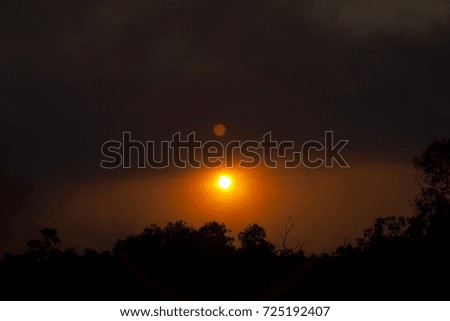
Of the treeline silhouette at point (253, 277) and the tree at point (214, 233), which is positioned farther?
the tree at point (214, 233)

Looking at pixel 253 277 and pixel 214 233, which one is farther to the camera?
pixel 214 233

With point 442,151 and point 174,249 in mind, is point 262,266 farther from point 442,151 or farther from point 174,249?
point 442,151

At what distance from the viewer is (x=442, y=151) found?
42.5 m

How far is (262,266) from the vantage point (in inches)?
979

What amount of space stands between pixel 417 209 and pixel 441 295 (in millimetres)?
18333

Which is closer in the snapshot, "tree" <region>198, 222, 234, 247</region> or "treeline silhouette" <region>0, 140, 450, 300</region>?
"treeline silhouette" <region>0, 140, 450, 300</region>

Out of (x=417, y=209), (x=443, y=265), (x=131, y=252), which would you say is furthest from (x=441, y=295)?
(x=417, y=209)
